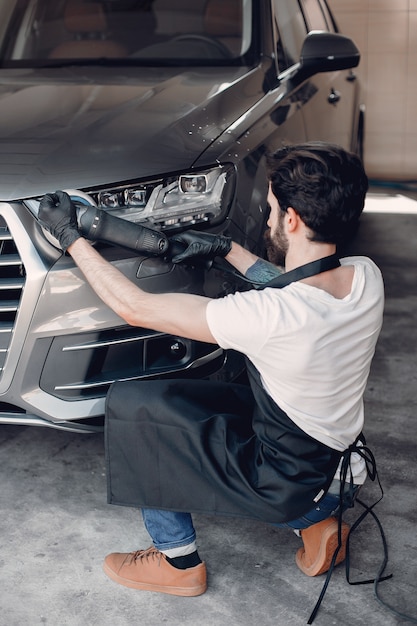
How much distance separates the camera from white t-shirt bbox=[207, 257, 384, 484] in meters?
2.11

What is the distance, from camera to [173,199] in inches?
104

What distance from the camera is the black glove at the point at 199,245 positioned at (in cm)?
251

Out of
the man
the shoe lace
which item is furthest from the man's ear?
the shoe lace

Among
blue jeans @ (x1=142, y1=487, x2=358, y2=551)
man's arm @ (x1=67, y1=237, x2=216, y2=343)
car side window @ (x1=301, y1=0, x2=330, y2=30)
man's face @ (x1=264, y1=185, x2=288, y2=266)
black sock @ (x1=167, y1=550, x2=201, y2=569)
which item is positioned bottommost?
black sock @ (x1=167, y1=550, x2=201, y2=569)

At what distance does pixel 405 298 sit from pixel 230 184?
2.21 m

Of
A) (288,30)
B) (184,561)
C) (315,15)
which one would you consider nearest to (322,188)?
(184,561)

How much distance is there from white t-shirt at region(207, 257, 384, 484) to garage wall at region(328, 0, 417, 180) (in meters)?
5.63

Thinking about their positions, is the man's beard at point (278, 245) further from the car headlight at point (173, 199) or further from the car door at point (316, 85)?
the car door at point (316, 85)

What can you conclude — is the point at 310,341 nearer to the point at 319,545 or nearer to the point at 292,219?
the point at 292,219

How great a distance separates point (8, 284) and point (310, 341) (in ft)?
2.93

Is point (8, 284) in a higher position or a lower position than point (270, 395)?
higher

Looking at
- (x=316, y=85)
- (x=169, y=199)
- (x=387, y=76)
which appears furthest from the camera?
(x=387, y=76)

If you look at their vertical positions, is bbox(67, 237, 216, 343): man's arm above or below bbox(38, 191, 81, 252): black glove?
below

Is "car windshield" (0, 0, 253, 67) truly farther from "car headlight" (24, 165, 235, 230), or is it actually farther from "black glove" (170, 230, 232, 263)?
"black glove" (170, 230, 232, 263)
